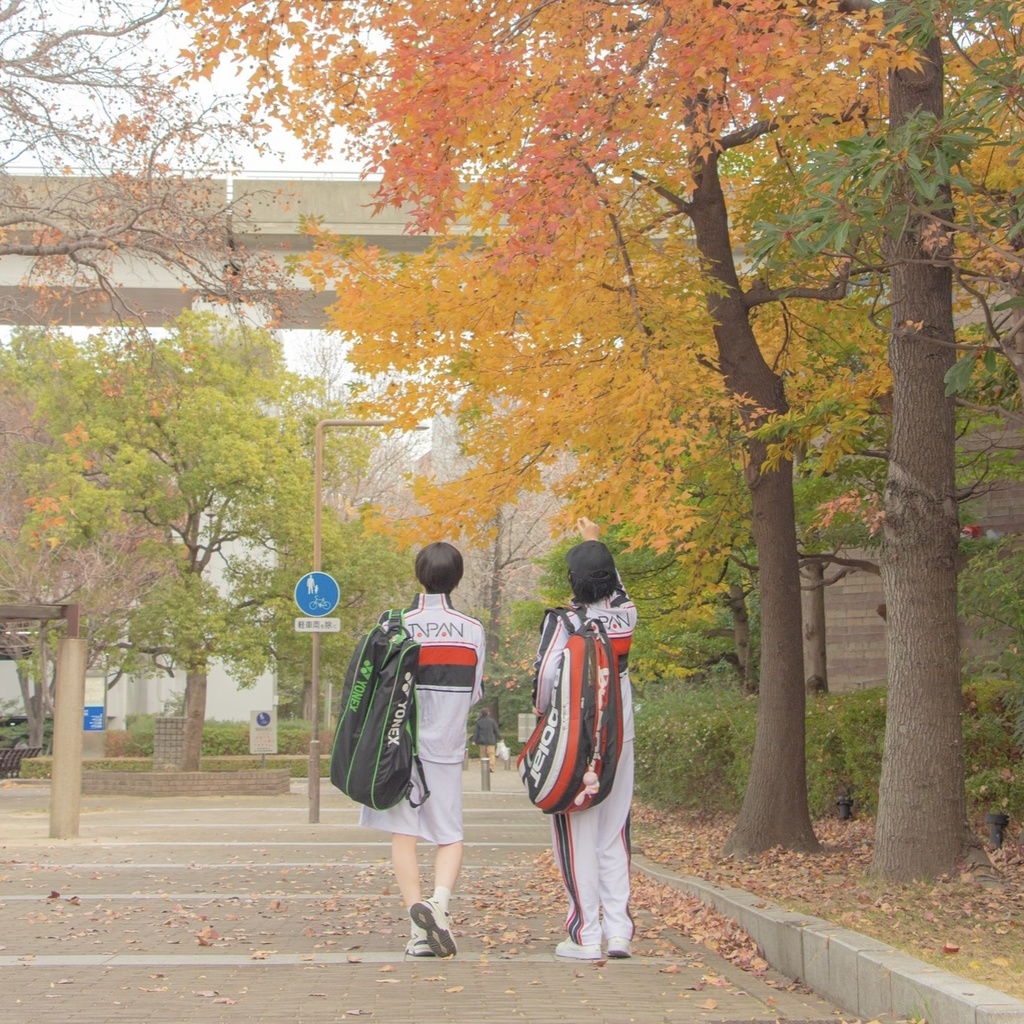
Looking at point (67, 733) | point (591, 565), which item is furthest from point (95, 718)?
point (591, 565)

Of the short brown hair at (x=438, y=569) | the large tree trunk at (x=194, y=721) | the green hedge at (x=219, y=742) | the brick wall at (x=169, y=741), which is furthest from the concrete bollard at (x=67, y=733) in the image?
the green hedge at (x=219, y=742)

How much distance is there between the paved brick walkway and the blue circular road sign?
231 inches

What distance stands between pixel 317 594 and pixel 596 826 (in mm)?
12469

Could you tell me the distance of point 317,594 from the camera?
18516 mm

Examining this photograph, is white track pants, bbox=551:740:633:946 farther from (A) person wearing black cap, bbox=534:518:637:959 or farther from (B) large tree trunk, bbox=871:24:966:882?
(B) large tree trunk, bbox=871:24:966:882

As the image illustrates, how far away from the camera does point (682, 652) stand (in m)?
19.1

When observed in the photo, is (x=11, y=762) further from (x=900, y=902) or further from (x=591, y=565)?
(x=591, y=565)

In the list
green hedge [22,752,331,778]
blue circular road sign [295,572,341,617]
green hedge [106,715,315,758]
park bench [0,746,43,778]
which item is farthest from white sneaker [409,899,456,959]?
green hedge [106,715,315,758]

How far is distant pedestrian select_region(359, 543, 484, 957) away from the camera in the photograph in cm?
632

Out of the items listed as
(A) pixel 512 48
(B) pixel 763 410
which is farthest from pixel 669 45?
(B) pixel 763 410

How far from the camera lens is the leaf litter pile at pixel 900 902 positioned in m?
5.75

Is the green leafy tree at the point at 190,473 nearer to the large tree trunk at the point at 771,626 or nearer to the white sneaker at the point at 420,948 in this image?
the large tree trunk at the point at 771,626

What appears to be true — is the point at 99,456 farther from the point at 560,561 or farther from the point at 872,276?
the point at 872,276

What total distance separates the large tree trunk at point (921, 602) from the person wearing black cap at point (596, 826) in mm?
2246
